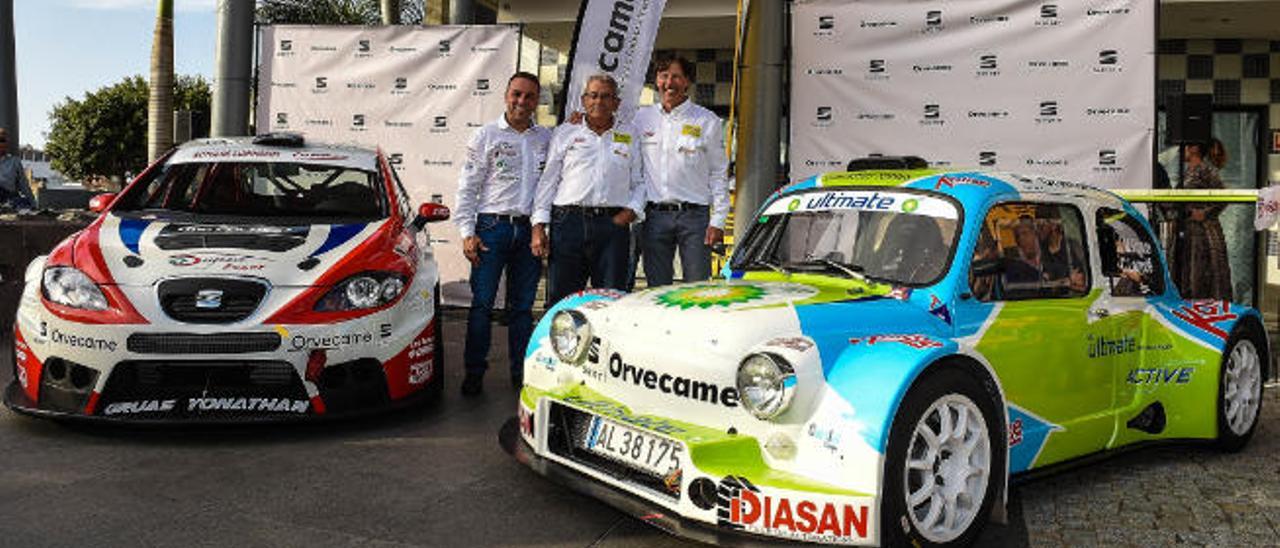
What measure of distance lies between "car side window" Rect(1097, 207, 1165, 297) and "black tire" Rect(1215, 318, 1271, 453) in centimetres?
46

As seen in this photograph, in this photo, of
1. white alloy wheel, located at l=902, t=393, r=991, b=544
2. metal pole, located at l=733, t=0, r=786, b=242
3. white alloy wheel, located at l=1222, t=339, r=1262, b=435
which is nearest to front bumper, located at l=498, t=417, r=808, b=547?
white alloy wheel, located at l=902, t=393, r=991, b=544

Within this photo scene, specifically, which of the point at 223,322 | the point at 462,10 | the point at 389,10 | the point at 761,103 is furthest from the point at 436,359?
the point at 389,10

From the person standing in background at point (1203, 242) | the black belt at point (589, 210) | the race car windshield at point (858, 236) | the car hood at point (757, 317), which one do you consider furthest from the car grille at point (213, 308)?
the person standing in background at point (1203, 242)

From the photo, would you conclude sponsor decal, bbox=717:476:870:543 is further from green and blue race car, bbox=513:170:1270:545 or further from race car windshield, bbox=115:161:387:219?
race car windshield, bbox=115:161:387:219

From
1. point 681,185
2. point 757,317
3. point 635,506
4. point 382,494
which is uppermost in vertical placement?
point 681,185

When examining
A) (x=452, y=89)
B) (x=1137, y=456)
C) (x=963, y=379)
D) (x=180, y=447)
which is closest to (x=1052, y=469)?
(x=963, y=379)

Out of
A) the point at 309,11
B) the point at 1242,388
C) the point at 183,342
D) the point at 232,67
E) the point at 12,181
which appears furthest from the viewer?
the point at 309,11

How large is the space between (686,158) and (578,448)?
107 inches

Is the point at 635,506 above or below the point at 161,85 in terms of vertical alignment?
below

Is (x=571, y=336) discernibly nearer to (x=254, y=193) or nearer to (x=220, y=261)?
(x=220, y=261)

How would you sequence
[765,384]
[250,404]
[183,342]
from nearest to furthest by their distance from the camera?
[765,384] → [183,342] → [250,404]

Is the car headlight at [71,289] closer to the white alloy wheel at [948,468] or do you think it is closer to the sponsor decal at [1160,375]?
the white alloy wheel at [948,468]

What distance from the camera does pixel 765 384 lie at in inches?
122

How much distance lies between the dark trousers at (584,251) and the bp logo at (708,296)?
183cm
